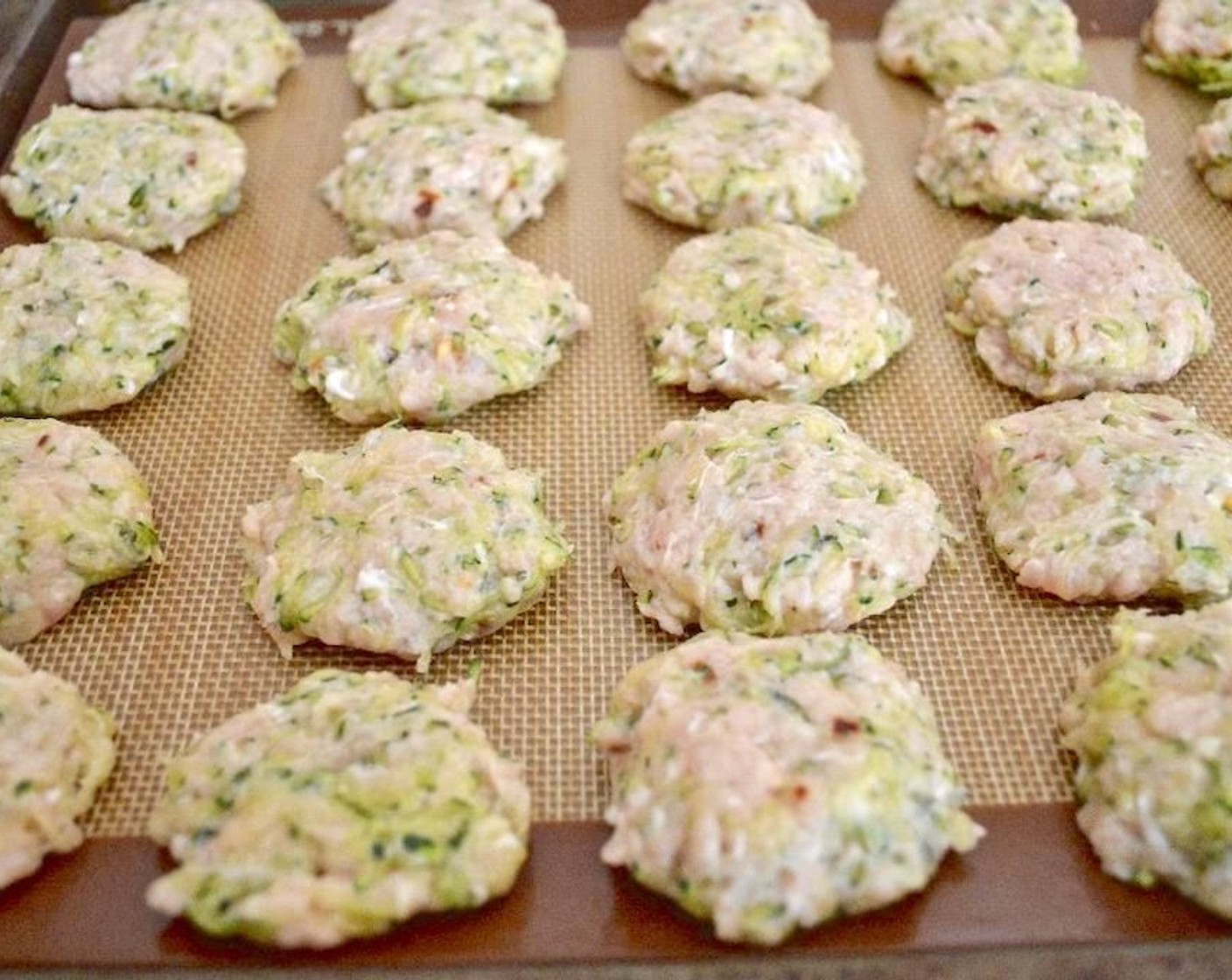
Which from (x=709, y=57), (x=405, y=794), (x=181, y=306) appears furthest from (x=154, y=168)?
(x=405, y=794)

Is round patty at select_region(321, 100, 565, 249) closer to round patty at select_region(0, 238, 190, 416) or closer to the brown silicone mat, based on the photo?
the brown silicone mat

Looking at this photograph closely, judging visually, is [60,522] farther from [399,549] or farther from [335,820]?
[335,820]

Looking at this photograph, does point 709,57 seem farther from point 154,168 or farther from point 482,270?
point 154,168

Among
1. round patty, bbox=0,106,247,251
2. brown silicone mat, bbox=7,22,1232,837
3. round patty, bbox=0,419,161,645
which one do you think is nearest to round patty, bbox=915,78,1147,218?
brown silicone mat, bbox=7,22,1232,837

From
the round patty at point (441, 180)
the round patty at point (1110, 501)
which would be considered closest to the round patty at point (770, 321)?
the round patty at point (1110, 501)

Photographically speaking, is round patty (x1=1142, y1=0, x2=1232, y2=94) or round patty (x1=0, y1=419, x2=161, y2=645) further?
round patty (x1=1142, y1=0, x2=1232, y2=94)

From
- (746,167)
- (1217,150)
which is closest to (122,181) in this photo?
(746,167)
